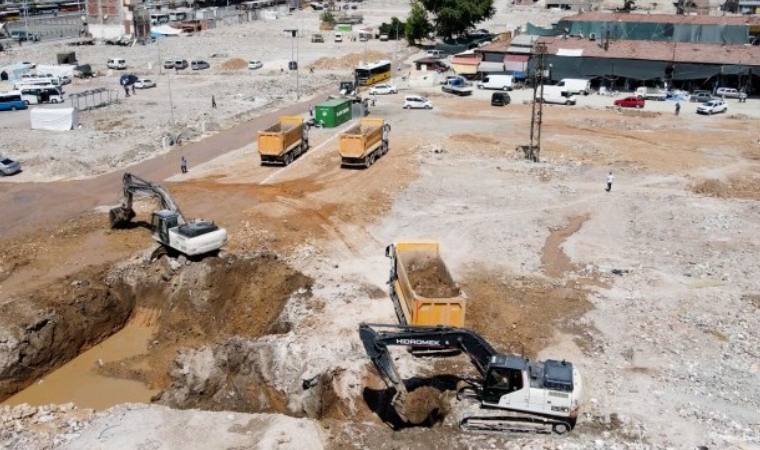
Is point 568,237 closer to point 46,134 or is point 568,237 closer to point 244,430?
point 244,430

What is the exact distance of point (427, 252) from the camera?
23.7 m

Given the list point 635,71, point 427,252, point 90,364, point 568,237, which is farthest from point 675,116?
point 90,364

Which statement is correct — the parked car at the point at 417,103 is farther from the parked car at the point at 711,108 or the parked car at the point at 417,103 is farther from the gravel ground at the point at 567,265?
the parked car at the point at 711,108

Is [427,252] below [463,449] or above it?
above

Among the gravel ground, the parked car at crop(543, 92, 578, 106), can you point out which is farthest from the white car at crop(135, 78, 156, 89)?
the parked car at crop(543, 92, 578, 106)

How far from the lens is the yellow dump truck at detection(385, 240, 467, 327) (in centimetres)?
1980

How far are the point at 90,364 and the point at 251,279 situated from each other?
20.1ft

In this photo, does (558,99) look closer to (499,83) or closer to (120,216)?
(499,83)

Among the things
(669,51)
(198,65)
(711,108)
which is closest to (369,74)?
(198,65)

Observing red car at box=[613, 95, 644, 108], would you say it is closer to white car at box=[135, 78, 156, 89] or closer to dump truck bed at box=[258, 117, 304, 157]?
dump truck bed at box=[258, 117, 304, 157]

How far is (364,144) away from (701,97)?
37891 mm

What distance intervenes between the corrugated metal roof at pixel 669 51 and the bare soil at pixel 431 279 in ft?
171

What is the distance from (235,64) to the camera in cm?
8675

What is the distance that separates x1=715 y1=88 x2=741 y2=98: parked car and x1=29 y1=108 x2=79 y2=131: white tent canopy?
54.5 metres
